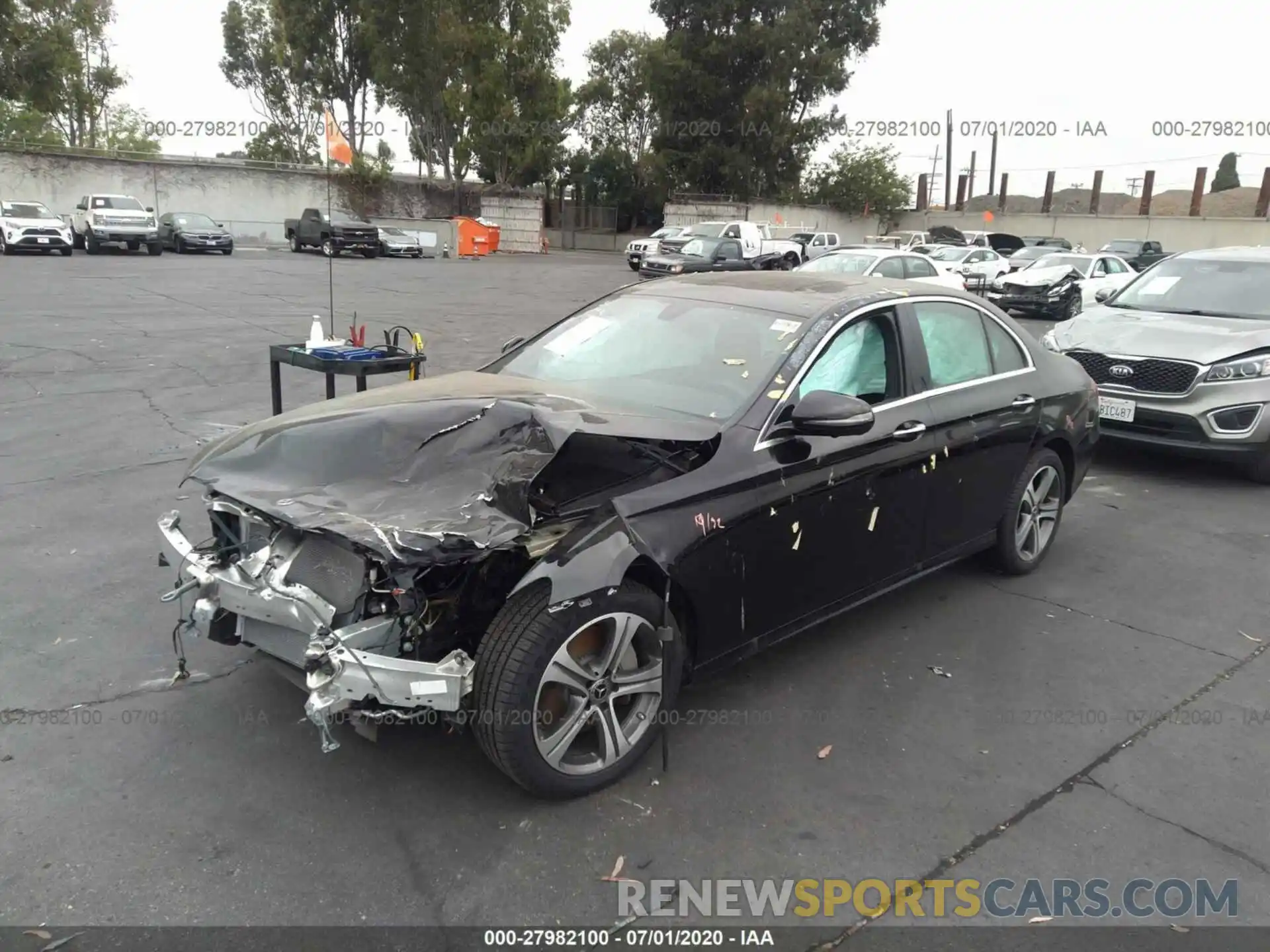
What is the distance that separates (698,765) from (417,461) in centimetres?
148

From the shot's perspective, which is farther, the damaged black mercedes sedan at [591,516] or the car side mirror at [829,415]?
the car side mirror at [829,415]

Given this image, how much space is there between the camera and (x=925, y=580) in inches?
201

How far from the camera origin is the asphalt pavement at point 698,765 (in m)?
2.70

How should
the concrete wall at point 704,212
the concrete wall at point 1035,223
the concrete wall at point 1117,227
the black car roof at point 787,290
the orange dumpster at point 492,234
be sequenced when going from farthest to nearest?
1. the concrete wall at point 704,212
2. the concrete wall at point 1035,223
3. the concrete wall at point 1117,227
4. the orange dumpster at point 492,234
5. the black car roof at point 787,290

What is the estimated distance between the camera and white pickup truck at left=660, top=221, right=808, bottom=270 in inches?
1155

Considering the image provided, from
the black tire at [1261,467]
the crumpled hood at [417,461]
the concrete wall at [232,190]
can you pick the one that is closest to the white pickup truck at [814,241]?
the concrete wall at [232,190]

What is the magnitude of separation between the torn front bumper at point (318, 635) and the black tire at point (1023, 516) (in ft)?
10.7

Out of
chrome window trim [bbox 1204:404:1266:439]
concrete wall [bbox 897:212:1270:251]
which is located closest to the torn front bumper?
chrome window trim [bbox 1204:404:1266:439]

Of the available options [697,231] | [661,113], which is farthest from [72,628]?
[661,113]

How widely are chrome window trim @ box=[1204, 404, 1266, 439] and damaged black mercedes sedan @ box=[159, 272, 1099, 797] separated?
3.59m

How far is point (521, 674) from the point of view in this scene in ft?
9.16

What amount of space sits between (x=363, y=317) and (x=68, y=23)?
41938 millimetres

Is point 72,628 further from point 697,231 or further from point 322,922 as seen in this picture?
point 697,231

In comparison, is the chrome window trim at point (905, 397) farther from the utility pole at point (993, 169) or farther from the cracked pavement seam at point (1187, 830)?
the utility pole at point (993, 169)
